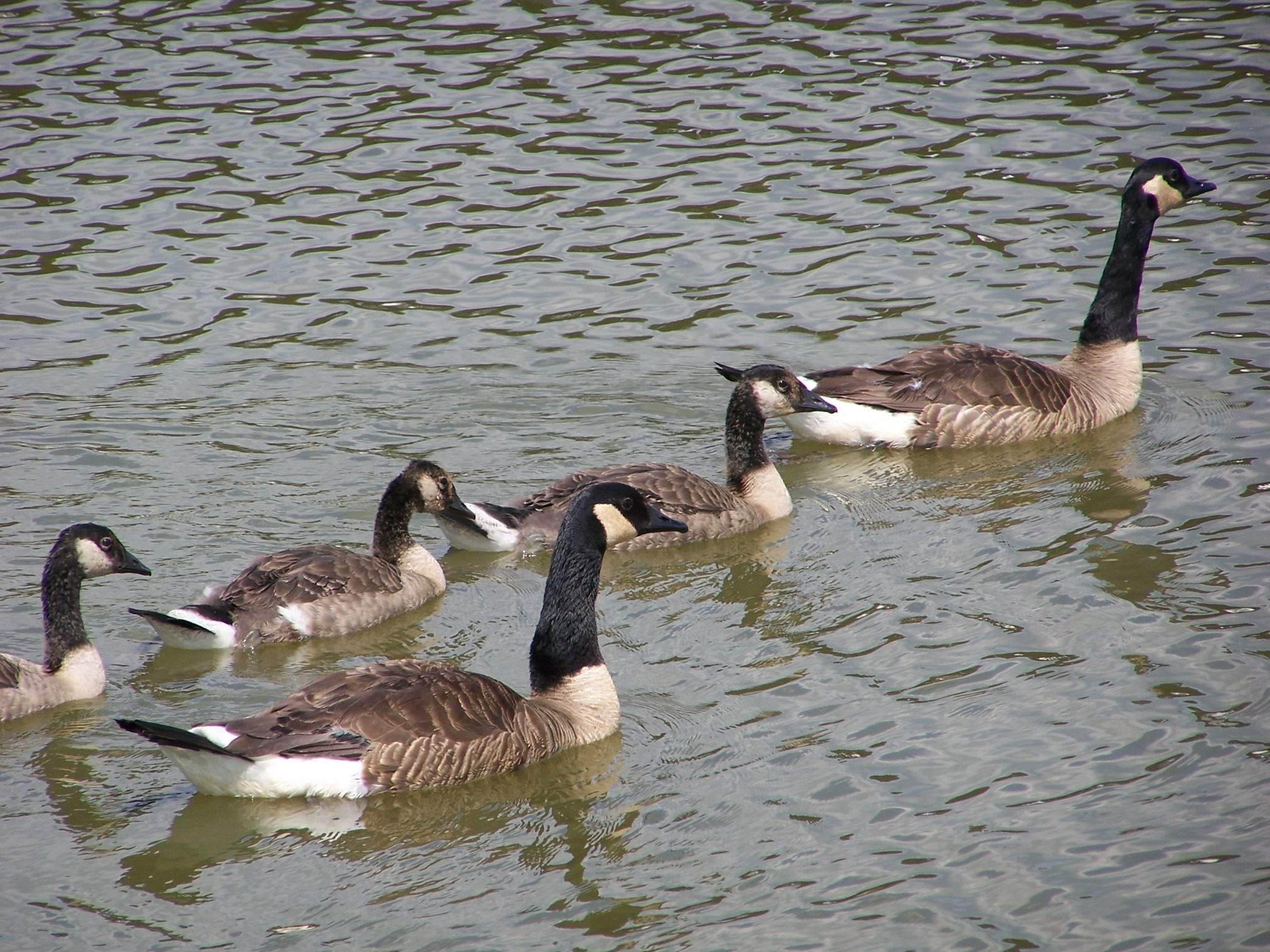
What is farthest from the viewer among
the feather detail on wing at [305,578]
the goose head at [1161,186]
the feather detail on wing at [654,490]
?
the goose head at [1161,186]

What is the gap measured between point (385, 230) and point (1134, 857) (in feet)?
38.4

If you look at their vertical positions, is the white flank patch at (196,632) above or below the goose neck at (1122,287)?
below

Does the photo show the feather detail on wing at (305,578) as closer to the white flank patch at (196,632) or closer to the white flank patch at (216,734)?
the white flank patch at (196,632)

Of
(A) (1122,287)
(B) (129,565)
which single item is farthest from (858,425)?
(B) (129,565)

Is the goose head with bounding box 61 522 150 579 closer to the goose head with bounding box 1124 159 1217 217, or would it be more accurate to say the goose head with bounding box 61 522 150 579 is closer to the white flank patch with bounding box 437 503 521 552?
the white flank patch with bounding box 437 503 521 552

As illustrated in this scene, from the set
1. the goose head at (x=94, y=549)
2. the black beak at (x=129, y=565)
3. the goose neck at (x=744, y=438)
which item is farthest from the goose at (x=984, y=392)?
the goose head at (x=94, y=549)

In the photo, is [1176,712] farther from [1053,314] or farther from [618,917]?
[1053,314]

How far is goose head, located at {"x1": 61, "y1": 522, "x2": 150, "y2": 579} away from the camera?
9.31m

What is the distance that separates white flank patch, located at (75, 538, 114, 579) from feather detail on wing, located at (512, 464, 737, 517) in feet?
10.5

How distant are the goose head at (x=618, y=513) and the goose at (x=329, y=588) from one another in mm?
1958

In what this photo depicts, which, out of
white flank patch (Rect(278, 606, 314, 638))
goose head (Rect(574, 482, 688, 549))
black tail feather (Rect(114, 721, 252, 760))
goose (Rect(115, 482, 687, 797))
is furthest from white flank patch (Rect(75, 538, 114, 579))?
goose head (Rect(574, 482, 688, 549))

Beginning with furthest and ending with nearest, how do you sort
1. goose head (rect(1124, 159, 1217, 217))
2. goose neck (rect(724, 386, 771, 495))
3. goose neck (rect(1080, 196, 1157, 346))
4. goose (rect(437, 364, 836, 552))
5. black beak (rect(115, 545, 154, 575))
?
goose head (rect(1124, 159, 1217, 217)) < goose neck (rect(1080, 196, 1157, 346)) < goose neck (rect(724, 386, 771, 495)) < goose (rect(437, 364, 836, 552)) < black beak (rect(115, 545, 154, 575))

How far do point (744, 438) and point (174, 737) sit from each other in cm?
602

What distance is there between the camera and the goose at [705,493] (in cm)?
1105
